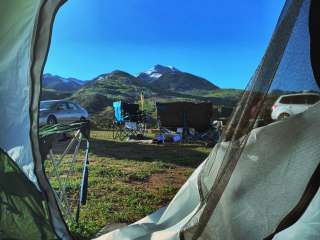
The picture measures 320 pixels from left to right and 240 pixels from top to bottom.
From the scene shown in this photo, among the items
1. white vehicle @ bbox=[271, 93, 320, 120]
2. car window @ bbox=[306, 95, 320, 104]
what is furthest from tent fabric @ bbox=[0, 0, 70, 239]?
car window @ bbox=[306, 95, 320, 104]

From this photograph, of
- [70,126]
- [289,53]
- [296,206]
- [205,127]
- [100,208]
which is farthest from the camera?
[205,127]

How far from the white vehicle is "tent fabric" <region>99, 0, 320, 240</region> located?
0.04 m

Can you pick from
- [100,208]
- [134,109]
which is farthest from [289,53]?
[134,109]

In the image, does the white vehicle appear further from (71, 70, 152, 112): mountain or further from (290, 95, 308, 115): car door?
(71, 70, 152, 112): mountain

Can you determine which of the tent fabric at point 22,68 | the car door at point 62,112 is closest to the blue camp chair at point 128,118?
the car door at point 62,112

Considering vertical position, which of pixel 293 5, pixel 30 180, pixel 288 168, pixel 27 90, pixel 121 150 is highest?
pixel 293 5

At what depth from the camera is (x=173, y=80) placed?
399 ft

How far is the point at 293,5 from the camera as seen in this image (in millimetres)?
2896

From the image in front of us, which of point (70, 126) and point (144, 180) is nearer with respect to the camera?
point (70, 126)

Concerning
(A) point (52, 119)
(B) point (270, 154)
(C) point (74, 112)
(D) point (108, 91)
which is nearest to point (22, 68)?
(B) point (270, 154)

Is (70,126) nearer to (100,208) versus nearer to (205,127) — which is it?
(100,208)

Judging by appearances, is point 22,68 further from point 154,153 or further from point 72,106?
point 72,106

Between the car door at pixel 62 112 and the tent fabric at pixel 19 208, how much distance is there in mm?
13708

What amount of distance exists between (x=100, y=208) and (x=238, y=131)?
2.93m
